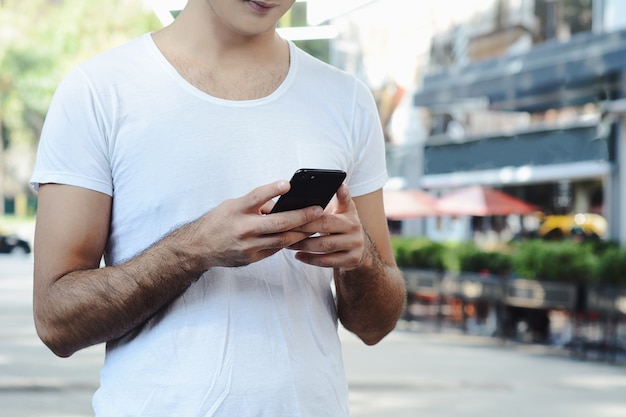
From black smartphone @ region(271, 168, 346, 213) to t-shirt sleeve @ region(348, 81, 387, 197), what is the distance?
0.37 m

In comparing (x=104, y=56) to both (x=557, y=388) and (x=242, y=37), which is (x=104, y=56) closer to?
(x=242, y=37)

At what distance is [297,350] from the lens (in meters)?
1.77

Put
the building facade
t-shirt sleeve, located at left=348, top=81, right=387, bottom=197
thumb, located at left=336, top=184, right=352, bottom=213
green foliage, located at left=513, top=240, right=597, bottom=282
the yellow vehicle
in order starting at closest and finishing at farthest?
thumb, located at left=336, top=184, right=352, bottom=213 < t-shirt sleeve, located at left=348, top=81, right=387, bottom=197 < green foliage, located at left=513, top=240, right=597, bottom=282 < the building facade < the yellow vehicle

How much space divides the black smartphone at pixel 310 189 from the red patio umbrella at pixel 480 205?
1614 centimetres

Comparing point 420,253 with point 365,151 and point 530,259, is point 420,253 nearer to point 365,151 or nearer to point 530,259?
point 530,259

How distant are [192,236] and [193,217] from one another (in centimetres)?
10

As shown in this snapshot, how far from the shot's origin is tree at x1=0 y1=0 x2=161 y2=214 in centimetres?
4094

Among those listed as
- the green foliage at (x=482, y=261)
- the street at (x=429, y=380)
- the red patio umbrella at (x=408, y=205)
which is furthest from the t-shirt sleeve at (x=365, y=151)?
the red patio umbrella at (x=408, y=205)

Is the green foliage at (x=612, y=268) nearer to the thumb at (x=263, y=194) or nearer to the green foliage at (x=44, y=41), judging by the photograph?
the thumb at (x=263, y=194)

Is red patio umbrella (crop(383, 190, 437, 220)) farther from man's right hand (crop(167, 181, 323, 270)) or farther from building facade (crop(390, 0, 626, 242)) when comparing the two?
man's right hand (crop(167, 181, 323, 270))

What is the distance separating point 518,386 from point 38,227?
26.7 ft

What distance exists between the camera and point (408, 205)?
63.6ft

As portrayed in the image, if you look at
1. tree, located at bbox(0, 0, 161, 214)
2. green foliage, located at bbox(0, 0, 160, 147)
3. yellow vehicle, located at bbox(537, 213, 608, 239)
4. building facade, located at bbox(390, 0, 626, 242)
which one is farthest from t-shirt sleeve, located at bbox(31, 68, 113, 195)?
green foliage, located at bbox(0, 0, 160, 147)

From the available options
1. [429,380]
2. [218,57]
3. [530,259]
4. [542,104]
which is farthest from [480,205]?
[218,57]
